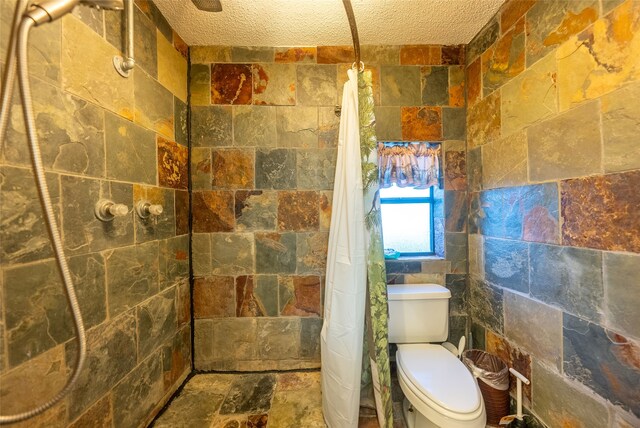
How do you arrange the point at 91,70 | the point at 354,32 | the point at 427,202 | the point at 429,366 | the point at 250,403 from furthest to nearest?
the point at 427,202 < the point at 250,403 < the point at 429,366 < the point at 354,32 < the point at 91,70

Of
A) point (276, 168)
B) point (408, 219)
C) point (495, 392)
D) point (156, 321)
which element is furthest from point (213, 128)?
point (495, 392)

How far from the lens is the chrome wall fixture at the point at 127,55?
103cm

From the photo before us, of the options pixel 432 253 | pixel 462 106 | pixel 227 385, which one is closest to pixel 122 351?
pixel 227 385

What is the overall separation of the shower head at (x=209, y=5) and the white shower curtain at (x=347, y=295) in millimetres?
788

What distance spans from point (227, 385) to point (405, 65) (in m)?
2.43

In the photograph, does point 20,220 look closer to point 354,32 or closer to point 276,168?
point 276,168

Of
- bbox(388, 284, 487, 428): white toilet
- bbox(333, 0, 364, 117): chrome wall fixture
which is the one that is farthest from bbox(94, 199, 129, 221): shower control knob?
bbox(388, 284, 487, 428): white toilet

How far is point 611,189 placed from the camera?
87 cm

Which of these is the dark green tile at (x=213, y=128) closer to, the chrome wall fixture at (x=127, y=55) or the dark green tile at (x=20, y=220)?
the chrome wall fixture at (x=127, y=55)

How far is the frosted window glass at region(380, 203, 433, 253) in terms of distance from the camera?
6.04 ft

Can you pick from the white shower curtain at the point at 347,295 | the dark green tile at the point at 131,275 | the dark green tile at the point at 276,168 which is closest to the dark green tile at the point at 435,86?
the white shower curtain at the point at 347,295

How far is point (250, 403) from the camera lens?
4.58 feet

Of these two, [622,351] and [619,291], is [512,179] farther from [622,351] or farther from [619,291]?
[622,351]

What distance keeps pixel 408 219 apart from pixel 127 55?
187 cm
